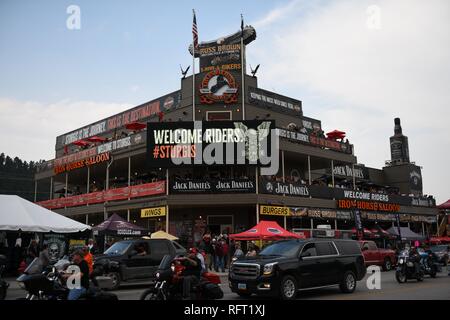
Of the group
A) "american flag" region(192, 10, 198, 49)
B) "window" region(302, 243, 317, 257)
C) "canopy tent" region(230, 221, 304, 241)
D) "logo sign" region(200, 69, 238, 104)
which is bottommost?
"window" region(302, 243, 317, 257)

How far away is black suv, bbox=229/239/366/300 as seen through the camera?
12.6m

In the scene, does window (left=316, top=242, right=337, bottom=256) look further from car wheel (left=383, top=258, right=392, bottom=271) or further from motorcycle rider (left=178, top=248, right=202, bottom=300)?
car wheel (left=383, top=258, right=392, bottom=271)

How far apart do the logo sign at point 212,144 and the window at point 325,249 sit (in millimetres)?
16729

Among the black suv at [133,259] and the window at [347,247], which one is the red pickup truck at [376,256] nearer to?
the window at [347,247]

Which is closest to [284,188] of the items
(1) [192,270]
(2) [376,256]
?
(2) [376,256]

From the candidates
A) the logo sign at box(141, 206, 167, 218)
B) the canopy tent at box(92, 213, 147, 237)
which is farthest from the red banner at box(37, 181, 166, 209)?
the canopy tent at box(92, 213, 147, 237)

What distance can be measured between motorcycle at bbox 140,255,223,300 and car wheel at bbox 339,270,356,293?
5696 mm

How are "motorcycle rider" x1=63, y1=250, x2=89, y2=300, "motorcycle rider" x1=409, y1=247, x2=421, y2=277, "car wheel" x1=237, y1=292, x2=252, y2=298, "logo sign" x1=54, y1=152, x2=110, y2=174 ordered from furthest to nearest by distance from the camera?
"logo sign" x1=54, y1=152, x2=110, y2=174
"motorcycle rider" x1=409, y1=247, x2=421, y2=277
"car wheel" x1=237, y1=292, x2=252, y2=298
"motorcycle rider" x1=63, y1=250, x2=89, y2=300

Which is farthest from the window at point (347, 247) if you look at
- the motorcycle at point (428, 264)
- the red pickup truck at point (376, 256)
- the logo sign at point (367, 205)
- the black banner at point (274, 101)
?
the black banner at point (274, 101)

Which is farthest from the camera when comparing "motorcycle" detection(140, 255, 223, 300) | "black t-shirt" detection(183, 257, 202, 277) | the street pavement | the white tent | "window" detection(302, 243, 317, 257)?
the white tent

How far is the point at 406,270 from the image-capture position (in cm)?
1800

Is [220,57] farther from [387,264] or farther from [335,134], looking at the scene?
[387,264]

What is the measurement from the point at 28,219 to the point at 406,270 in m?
15.8

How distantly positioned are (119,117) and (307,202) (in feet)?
72.5
